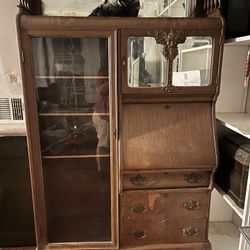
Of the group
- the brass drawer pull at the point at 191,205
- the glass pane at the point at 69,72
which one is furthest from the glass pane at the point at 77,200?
the brass drawer pull at the point at 191,205

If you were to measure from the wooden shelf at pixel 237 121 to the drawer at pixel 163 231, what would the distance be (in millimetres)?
646

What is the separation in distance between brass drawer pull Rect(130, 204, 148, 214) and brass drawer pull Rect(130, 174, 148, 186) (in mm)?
158

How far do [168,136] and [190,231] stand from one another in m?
0.68

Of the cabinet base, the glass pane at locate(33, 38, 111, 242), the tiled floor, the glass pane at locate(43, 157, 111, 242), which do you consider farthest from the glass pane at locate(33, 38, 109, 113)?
the tiled floor

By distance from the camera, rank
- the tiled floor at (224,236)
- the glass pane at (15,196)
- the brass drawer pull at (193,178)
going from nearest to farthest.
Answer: the brass drawer pull at (193,178)
the glass pane at (15,196)
the tiled floor at (224,236)

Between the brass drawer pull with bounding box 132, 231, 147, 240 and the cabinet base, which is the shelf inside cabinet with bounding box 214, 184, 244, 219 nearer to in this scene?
the cabinet base

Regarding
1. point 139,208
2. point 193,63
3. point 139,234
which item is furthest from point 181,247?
point 193,63

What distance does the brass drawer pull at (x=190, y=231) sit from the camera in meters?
1.62

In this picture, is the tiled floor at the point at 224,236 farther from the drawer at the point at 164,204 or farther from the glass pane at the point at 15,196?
the glass pane at the point at 15,196

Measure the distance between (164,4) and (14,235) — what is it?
2013 millimetres

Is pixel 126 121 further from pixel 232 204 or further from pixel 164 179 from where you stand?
pixel 232 204

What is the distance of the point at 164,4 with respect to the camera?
164cm

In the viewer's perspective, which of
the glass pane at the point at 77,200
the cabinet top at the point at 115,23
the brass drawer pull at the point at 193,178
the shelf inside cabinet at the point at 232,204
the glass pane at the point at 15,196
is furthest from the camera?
the glass pane at the point at 15,196

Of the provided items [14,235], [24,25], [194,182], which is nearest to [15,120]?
[24,25]
